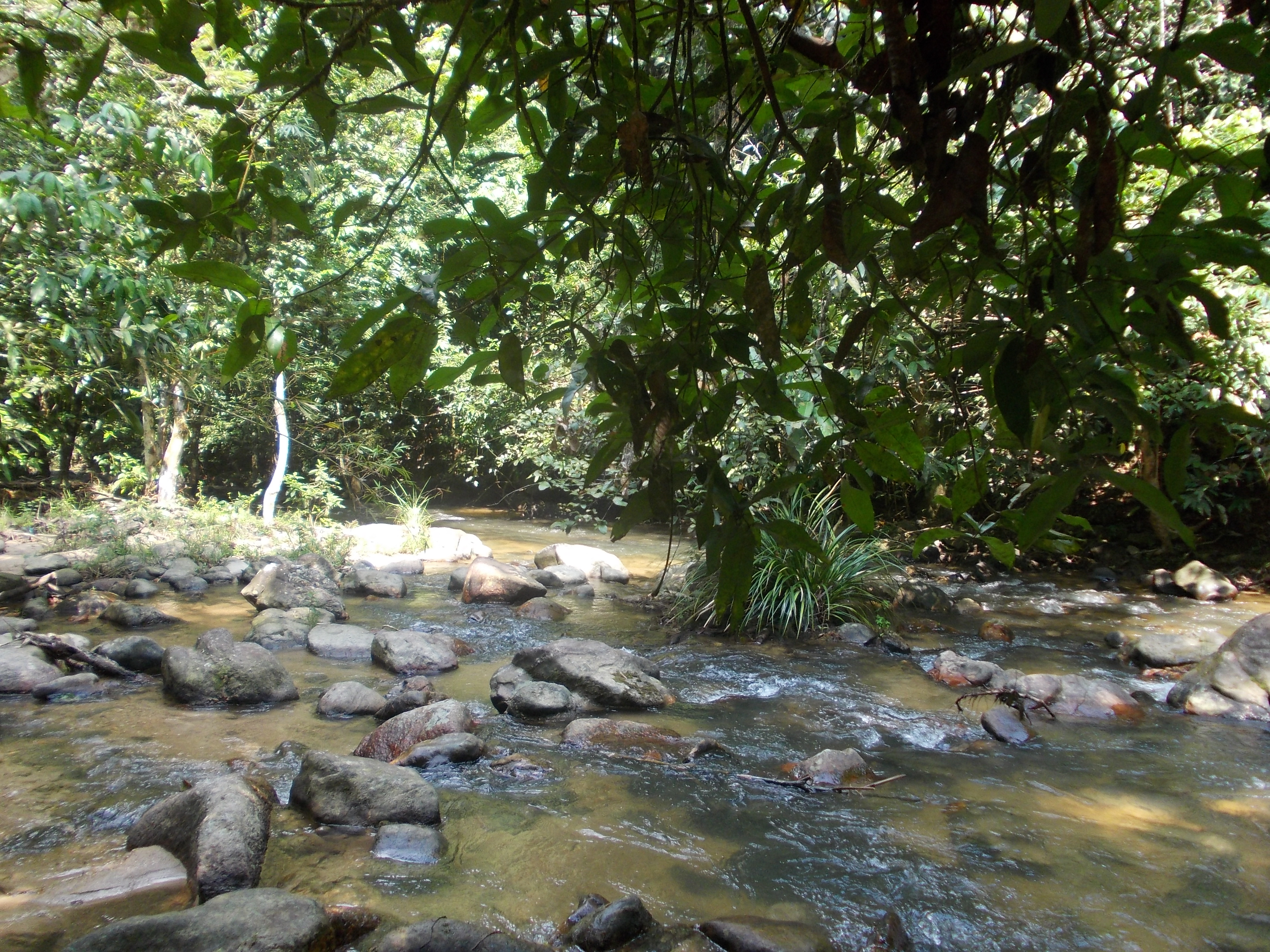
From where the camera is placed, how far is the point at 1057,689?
446 cm

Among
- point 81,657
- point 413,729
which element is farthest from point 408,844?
point 81,657

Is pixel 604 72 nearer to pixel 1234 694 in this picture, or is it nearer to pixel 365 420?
pixel 1234 694

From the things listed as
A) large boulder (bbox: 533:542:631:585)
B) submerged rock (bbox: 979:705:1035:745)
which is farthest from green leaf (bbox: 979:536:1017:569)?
large boulder (bbox: 533:542:631:585)

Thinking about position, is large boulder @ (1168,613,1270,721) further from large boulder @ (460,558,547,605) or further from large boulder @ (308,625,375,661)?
large boulder @ (308,625,375,661)

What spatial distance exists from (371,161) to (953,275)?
8.86 m

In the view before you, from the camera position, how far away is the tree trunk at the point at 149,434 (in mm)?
9453

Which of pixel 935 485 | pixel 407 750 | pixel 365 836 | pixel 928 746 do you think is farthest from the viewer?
pixel 935 485

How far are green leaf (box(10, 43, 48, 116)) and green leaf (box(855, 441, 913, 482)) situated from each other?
110cm

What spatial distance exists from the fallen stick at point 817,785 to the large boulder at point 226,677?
2444 millimetres

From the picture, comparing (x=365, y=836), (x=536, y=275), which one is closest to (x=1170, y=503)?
(x=536, y=275)

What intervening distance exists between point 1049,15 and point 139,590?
7297 millimetres

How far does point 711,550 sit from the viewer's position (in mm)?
895

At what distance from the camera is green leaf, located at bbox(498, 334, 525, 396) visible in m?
0.94

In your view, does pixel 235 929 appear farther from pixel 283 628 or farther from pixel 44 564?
pixel 44 564
